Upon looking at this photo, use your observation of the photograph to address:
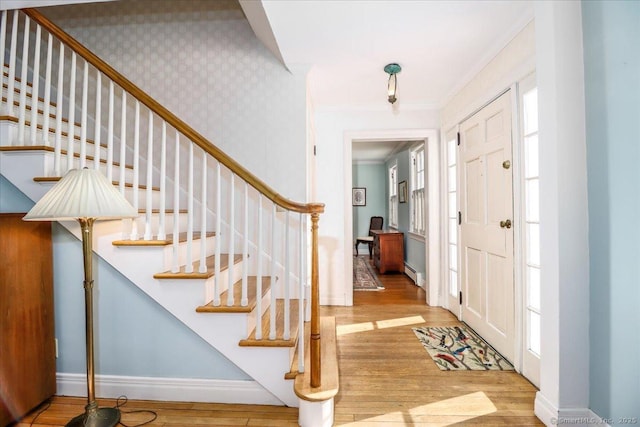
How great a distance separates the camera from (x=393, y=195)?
7.53 metres

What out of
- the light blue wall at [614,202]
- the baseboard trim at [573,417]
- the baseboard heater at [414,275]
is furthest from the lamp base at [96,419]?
the baseboard heater at [414,275]

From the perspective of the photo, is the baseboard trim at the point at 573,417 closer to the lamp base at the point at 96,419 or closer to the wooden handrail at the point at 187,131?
the wooden handrail at the point at 187,131

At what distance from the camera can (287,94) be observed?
276cm

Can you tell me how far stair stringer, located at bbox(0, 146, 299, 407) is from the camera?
185 centimetres

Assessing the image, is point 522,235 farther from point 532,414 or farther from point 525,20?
point 525,20

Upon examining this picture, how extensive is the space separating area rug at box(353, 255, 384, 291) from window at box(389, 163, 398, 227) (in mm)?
1292

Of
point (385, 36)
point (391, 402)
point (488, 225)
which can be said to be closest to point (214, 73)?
point (385, 36)

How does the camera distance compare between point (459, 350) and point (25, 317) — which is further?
point (459, 350)

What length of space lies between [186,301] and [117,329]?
561 mm

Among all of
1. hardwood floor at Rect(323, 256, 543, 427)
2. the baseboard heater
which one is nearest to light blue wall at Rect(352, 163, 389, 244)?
the baseboard heater

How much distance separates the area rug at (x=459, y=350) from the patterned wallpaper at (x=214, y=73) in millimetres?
1661

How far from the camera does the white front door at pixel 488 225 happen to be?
2.38 meters

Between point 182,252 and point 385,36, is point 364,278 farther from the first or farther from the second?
point 385,36

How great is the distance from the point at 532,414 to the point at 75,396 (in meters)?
2.72
